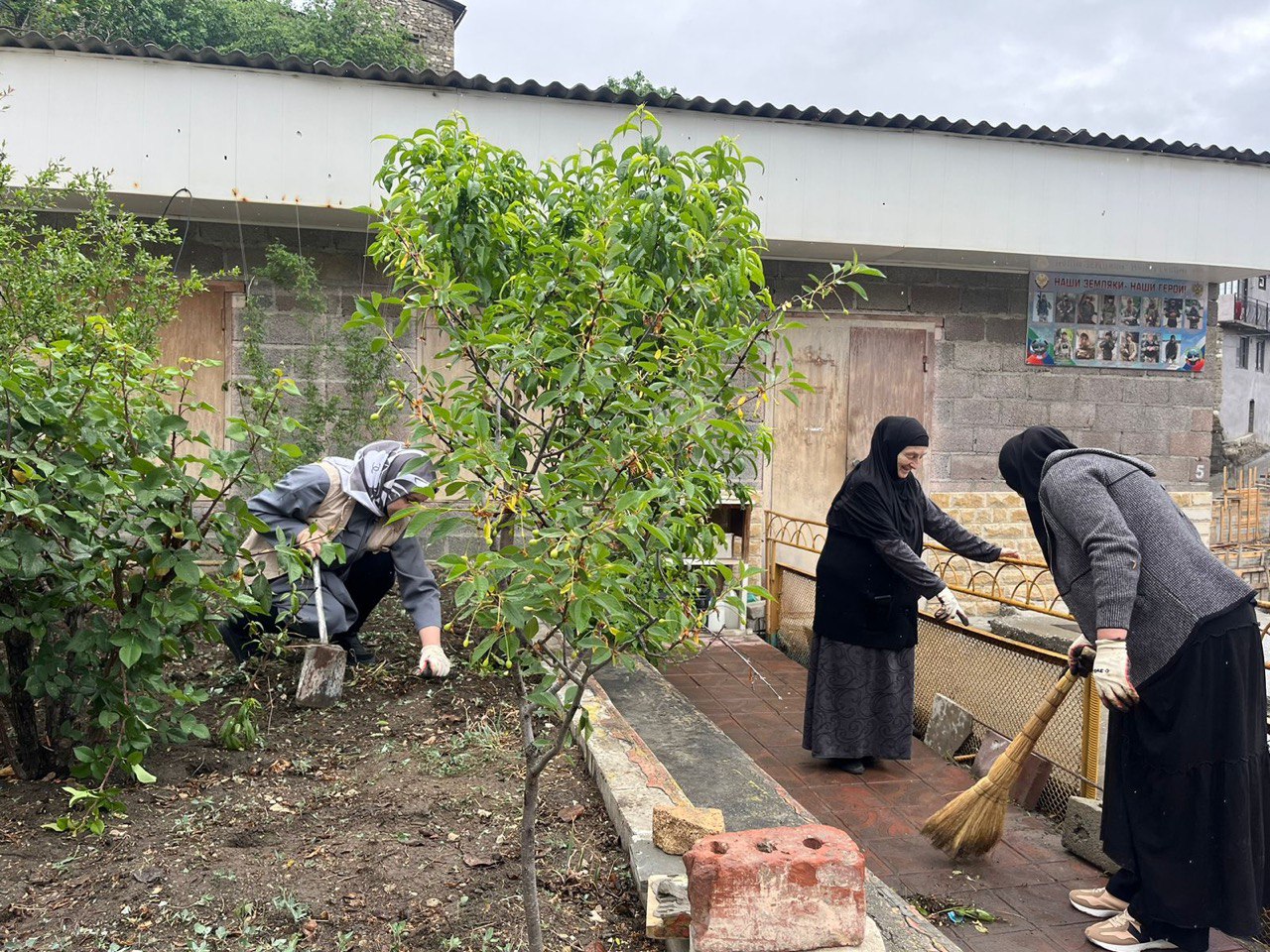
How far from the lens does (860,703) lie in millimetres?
4617

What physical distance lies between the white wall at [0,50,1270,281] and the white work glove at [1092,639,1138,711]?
4.86 meters

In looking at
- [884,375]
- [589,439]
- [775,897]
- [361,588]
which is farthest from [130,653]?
[884,375]

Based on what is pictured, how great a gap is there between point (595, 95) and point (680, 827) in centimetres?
550

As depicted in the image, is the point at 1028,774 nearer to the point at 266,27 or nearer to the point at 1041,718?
the point at 1041,718

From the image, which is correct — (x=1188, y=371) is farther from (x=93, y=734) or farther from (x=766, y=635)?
(x=93, y=734)

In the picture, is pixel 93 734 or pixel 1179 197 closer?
pixel 93 734

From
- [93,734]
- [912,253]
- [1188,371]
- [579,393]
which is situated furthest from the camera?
[1188,371]

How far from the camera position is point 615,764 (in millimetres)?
3311

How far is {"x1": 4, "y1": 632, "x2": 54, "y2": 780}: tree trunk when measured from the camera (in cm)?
299

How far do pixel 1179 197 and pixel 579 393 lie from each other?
295 inches

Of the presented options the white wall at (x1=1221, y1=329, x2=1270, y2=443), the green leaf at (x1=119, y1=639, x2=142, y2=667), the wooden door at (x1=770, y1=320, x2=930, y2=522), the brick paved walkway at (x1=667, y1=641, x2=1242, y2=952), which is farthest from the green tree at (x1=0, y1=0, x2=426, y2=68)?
the white wall at (x1=1221, y1=329, x2=1270, y2=443)

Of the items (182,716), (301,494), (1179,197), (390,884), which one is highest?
(1179,197)

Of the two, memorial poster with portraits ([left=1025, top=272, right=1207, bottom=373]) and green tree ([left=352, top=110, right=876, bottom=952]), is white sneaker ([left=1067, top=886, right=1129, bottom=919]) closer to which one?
green tree ([left=352, top=110, right=876, bottom=952])

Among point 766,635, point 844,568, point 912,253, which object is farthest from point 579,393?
point 912,253
